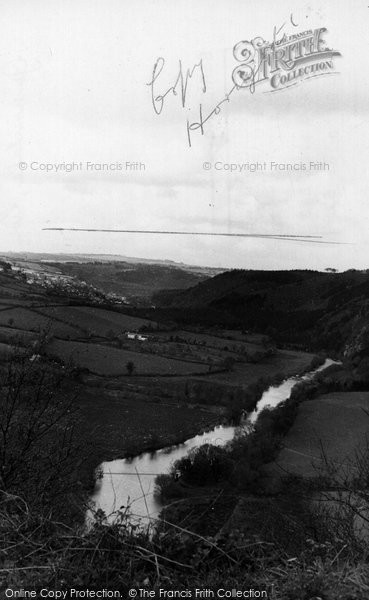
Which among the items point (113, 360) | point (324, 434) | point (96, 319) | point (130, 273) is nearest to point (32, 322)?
point (96, 319)

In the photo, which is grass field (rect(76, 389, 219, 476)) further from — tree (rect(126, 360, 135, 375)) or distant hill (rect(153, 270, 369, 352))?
distant hill (rect(153, 270, 369, 352))

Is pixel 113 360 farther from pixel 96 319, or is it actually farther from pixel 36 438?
pixel 36 438

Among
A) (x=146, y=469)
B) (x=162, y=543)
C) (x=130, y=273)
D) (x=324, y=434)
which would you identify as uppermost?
(x=130, y=273)

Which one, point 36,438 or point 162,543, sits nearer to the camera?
point 162,543

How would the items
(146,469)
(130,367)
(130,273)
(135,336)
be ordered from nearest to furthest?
(146,469), (130,367), (135,336), (130,273)

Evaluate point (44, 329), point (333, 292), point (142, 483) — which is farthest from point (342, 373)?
point (44, 329)

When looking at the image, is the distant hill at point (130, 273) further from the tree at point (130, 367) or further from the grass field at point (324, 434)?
the grass field at point (324, 434)

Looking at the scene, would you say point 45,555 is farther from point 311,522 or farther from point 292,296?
point 292,296
